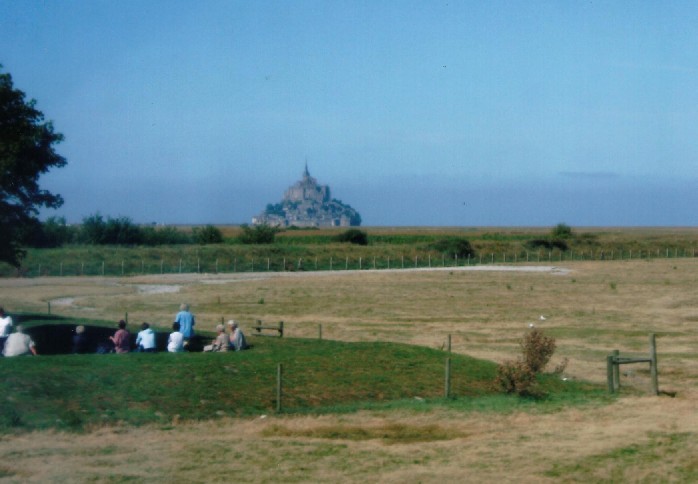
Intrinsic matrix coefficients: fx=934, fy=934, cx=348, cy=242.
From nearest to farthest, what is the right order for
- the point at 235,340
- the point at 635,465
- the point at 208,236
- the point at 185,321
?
the point at 635,465 → the point at 235,340 → the point at 185,321 → the point at 208,236

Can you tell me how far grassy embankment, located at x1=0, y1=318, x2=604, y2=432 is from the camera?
1822 centimetres

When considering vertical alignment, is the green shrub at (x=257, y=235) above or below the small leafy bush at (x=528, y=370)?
above

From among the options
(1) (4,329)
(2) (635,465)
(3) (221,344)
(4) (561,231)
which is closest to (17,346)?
(1) (4,329)

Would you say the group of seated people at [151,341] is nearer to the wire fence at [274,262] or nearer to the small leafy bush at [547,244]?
the wire fence at [274,262]

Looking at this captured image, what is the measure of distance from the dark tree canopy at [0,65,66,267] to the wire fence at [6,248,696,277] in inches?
1516

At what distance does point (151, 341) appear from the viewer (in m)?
24.1

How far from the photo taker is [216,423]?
18.5 metres

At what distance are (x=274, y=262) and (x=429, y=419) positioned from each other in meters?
72.3

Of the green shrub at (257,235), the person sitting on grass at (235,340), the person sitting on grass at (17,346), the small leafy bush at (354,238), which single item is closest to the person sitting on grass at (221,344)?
the person sitting on grass at (235,340)

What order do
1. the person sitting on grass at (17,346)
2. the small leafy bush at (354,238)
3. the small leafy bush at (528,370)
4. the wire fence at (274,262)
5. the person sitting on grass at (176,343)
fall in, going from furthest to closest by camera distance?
the small leafy bush at (354,238) → the wire fence at (274,262) → the person sitting on grass at (176,343) → the small leafy bush at (528,370) → the person sitting on grass at (17,346)

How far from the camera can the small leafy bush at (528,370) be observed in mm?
22078

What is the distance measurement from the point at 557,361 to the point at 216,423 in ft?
48.6

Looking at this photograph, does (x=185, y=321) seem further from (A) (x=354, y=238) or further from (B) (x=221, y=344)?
(A) (x=354, y=238)

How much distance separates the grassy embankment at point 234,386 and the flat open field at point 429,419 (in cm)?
95
